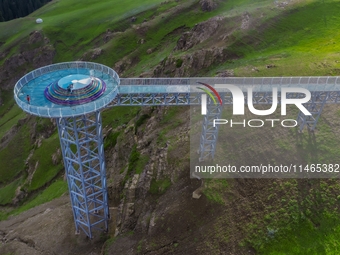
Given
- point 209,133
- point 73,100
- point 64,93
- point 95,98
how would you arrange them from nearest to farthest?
point 73,100, point 64,93, point 95,98, point 209,133

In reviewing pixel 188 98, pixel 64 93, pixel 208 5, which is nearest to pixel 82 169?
pixel 64 93

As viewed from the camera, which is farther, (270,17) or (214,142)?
(270,17)

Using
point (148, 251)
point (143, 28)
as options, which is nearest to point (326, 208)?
point (148, 251)

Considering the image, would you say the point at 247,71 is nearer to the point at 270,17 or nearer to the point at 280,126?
the point at 280,126

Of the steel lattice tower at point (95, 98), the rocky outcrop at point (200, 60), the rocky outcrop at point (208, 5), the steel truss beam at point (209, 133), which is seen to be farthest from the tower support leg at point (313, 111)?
the rocky outcrop at point (208, 5)

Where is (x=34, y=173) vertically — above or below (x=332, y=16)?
below

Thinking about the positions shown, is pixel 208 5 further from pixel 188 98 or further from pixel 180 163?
pixel 180 163
